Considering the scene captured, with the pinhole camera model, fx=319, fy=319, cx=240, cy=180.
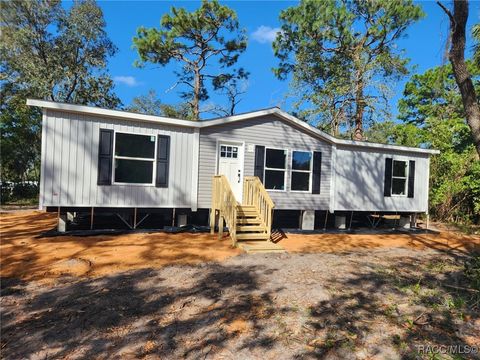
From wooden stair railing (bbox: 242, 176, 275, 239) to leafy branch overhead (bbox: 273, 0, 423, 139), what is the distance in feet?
39.3

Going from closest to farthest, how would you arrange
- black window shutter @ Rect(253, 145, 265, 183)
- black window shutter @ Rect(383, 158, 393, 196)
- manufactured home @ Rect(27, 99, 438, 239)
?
manufactured home @ Rect(27, 99, 438, 239) < black window shutter @ Rect(253, 145, 265, 183) < black window shutter @ Rect(383, 158, 393, 196)

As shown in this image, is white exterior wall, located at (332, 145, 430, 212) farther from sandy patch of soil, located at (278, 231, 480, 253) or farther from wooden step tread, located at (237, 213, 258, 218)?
wooden step tread, located at (237, 213, 258, 218)

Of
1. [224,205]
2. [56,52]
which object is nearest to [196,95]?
[56,52]

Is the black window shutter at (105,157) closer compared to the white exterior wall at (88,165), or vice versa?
the white exterior wall at (88,165)

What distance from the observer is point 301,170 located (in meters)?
11.0

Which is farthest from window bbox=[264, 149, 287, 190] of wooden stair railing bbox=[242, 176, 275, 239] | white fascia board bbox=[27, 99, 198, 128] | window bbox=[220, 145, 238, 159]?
white fascia board bbox=[27, 99, 198, 128]

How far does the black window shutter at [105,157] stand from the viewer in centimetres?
834

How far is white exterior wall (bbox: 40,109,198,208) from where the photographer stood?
7824 mm

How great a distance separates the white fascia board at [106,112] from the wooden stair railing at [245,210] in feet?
6.44

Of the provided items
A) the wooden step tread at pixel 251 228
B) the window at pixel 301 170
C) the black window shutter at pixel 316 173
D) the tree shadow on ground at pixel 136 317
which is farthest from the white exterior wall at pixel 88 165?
the black window shutter at pixel 316 173

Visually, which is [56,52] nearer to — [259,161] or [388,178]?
[259,161]

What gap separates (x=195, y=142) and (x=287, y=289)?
5.80m

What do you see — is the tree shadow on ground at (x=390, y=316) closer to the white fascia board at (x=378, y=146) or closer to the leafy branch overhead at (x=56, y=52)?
the white fascia board at (x=378, y=146)

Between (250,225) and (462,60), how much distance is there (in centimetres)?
583
